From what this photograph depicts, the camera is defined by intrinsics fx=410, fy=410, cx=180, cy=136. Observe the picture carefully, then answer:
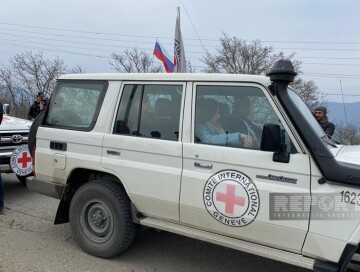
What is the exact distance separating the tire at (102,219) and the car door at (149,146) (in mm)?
218

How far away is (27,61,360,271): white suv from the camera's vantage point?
3213 millimetres

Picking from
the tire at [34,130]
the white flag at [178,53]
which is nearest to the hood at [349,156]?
the tire at [34,130]

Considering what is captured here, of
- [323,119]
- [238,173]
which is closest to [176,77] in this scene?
[238,173]

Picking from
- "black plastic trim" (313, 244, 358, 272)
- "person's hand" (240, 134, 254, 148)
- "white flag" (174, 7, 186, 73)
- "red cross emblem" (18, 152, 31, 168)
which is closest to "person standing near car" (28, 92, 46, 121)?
"white flag" (174, 7, 186, 73)

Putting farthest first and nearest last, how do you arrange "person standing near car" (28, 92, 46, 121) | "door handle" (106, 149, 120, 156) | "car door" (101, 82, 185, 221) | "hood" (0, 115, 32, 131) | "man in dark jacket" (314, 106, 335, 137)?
"person standing near car" (28, 92, 46, 121)
"hood" (0, 115, 32, 131)
"man in dark jacket" (314, 106, 335, 137)
"door handle" (106, 149, 120, 156)
"car door" (101, 82, 185, 221)

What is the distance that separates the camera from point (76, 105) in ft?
15.4

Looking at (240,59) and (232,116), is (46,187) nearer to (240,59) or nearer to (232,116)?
(232,116)

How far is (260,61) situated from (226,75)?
4237 cm

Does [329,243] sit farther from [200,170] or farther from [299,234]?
[200,170]

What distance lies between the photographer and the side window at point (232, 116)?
3516 millimetres

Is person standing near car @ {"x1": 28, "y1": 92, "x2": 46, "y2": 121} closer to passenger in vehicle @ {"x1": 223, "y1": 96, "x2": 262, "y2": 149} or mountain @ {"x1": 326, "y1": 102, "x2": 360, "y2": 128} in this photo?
mountain @ {"x1": 326, "y1": 102, "x2": 360, "y2": 128}

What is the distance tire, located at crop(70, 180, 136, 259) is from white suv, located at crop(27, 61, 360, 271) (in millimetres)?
11

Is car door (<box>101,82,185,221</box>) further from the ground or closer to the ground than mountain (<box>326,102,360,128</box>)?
closer to the ground

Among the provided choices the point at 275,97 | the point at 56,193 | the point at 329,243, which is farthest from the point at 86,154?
the point at 329,243
